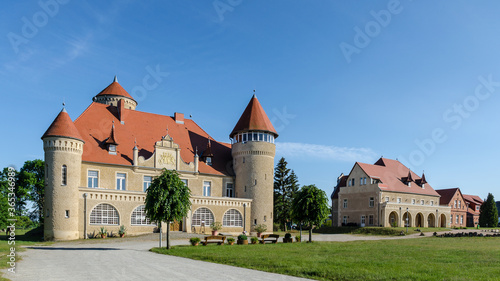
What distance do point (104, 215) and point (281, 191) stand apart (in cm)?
2993

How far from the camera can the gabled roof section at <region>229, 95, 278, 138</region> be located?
4434 centimetres

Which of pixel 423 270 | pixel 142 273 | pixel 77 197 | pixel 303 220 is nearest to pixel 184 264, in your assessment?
pixel 142 273

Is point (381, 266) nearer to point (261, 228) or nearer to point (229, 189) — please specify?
point (261, 228)

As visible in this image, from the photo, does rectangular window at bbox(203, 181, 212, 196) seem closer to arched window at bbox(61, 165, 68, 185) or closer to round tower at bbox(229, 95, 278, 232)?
round tower at bbox(229, 95, 278, 232)

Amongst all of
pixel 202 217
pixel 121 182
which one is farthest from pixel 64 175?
pixel 202 217

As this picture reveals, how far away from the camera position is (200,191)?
42531mm

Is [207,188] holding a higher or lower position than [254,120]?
lower

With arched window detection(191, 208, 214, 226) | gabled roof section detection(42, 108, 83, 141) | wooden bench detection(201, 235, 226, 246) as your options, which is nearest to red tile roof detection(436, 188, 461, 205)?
arched window detection(191, 208, 214, 226)

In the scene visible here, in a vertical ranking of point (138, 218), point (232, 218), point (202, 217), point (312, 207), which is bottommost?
point (232, 218)

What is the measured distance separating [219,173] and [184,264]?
89.5 feet

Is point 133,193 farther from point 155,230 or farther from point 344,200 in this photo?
point 344,200

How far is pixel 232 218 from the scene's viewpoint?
4228 cm

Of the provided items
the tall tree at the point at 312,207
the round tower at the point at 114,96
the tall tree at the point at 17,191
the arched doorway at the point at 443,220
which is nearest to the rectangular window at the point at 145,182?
the round tower at the point at 114,96

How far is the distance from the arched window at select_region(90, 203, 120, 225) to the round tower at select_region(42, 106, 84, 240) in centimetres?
145
